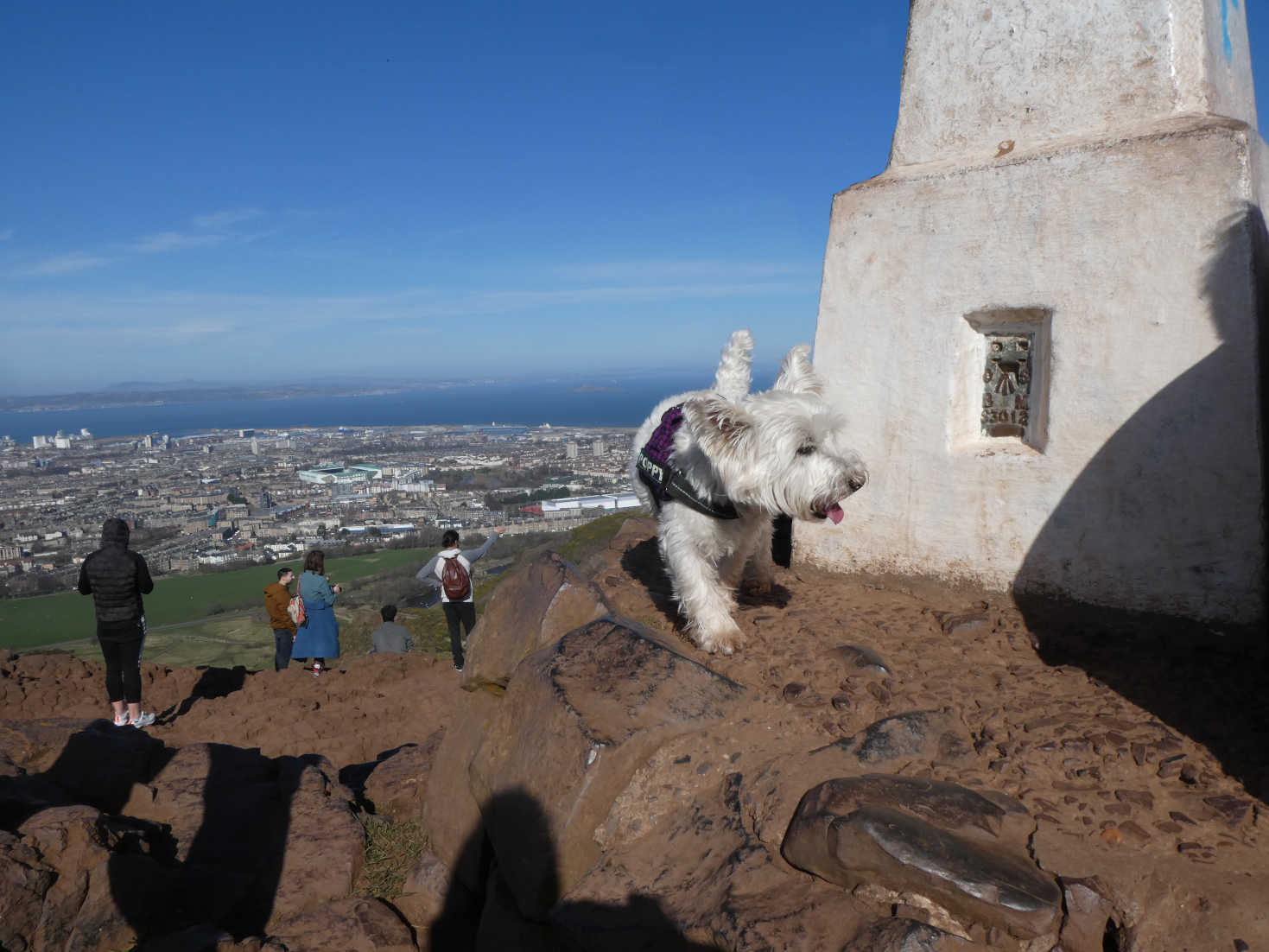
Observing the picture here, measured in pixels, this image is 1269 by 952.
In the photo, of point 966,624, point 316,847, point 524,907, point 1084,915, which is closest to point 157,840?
point 316,847

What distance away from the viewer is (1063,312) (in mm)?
4508

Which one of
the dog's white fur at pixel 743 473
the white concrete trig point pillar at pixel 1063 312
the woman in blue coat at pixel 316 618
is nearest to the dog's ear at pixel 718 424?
the dog's white fur at pixel 743 473

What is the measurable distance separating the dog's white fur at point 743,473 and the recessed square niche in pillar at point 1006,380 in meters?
1.14

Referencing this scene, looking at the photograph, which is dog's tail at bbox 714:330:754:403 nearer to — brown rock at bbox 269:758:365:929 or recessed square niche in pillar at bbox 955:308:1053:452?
recessed square niche in pillar at bbox 955:308:1053:452

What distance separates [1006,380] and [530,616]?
139 inches

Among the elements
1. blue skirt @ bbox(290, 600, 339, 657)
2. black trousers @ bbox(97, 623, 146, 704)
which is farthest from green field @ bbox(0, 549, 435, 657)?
black trousers @ bbox(97, 623, 146, 704)

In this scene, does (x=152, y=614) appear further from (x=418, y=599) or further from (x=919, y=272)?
(x=919, y=272)

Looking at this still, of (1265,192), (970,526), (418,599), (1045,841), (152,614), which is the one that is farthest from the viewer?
(152,614)

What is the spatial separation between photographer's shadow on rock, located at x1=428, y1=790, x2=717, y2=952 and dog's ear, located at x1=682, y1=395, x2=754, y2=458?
2151mm

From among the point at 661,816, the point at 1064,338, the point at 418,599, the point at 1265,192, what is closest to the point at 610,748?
the point at 661,816

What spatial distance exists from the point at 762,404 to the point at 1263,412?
2605 millimetres

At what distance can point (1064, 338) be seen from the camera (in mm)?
4512

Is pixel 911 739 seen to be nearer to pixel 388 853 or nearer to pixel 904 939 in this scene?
pixel 904 939

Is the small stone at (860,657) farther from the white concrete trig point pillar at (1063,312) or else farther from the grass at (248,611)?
the grass at (248,611)
